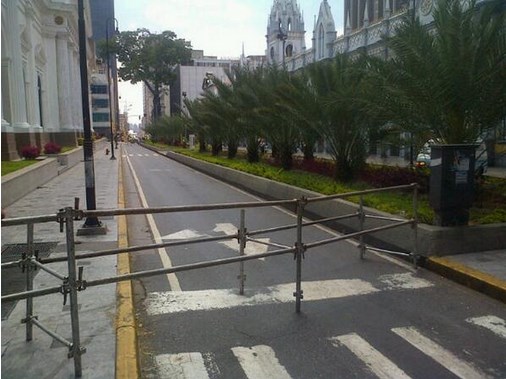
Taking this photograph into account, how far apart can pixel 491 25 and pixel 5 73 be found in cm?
2152

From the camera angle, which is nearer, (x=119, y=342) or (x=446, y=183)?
(x=119, y=342)

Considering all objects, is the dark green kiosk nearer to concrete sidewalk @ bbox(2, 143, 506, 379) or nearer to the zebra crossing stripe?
concrete sidewalk @ bbox(2, 143, 506, 379)

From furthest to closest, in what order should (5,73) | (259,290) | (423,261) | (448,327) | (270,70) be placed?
(5,73)
(270,70)
(423,261)
(259,290)
(448,327)

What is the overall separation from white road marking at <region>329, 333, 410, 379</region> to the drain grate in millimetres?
5036

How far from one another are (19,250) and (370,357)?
247 inches

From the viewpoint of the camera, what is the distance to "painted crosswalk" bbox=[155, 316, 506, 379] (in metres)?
4.46

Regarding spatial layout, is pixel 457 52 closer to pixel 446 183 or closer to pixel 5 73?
pixel 446 183

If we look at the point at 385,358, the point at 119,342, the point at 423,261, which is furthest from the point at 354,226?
the point at 119,342

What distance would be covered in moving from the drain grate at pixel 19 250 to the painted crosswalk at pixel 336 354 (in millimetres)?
4378

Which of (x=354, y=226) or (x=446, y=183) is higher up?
(x=446, y=183)

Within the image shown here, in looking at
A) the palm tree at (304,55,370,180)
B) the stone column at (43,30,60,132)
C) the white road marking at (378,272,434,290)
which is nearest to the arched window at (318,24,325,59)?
the stone column at (43,30,60,132)

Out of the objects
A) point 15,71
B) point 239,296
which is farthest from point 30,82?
point 239,296

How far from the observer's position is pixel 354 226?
10352 millimetres

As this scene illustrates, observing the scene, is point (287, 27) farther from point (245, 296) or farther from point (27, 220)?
point (27, 220)
